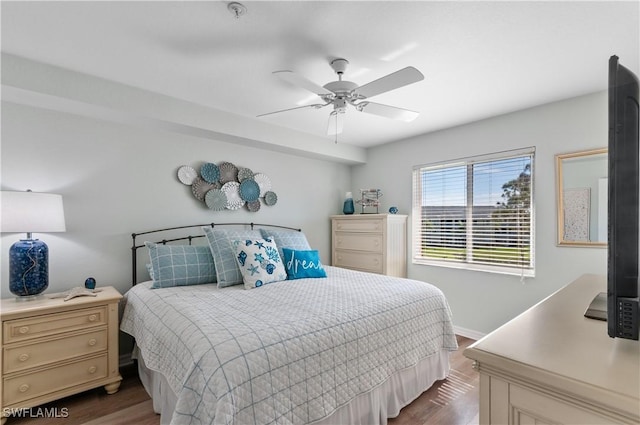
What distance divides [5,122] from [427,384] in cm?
383

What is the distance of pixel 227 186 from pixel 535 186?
10.6 ft

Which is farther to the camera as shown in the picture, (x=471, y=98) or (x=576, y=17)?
→ (x=471, y=98)

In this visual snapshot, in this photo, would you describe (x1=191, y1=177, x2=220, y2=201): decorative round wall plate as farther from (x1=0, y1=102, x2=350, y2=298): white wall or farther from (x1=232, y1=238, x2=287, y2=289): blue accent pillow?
(x1=232, y1=238, x2=287, y2=289): blue accent pillow

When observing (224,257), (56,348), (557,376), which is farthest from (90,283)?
(557,376)

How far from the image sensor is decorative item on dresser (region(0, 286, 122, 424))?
2.00 meters

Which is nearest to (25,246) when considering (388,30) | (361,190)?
(388,30)

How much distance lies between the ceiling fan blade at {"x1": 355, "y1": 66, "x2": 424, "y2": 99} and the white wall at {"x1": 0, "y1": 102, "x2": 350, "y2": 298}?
6.72ft

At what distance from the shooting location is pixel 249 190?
12.1 ft

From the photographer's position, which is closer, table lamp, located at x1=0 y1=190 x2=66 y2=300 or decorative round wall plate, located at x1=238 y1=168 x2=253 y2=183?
table lamp, located at x1=0 y1=190 x2=66 y2=300

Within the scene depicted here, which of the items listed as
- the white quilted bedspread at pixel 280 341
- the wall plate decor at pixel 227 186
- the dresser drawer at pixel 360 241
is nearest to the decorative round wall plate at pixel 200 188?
the wall plate decor at pixel 227 186

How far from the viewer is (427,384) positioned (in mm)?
2367

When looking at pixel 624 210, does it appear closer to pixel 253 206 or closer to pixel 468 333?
pixel 468 333

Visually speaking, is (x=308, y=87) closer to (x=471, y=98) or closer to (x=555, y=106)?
(x=471, y=98)

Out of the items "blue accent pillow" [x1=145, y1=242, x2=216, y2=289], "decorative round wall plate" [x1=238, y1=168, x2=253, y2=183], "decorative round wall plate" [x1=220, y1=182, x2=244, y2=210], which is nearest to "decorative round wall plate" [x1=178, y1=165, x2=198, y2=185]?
"decorative round wall plate" [x1=220, y1=182, x2=244, y2=210]
